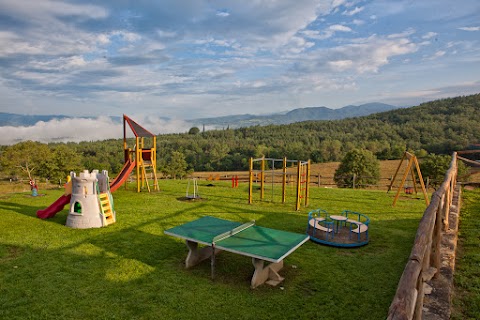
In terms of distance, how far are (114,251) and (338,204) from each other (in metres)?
9.71

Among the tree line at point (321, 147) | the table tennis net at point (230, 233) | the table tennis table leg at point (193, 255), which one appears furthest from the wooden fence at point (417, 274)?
the tree line at point (321, 147)

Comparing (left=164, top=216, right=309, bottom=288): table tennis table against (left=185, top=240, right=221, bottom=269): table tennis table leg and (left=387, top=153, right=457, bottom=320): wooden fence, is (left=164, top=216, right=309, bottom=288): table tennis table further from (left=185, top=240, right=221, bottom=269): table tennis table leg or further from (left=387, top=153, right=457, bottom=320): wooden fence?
(left=387, top=153, right=457, bottom=320): wooden fence

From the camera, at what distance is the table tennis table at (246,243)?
6.30 meters

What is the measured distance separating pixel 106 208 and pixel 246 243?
6.00 metres

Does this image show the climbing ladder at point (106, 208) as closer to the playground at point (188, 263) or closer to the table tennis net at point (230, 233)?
the playground at point (188, 263)

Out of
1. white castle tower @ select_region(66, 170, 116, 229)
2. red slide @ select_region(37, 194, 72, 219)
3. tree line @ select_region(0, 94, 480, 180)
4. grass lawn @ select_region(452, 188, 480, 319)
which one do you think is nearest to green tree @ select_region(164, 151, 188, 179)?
tree line @ select_region(0, 94, 480, 180)

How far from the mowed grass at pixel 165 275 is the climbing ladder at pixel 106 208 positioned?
0.36 m

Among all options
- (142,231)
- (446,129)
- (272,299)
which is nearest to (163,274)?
(272,299)

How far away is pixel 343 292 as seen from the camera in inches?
241

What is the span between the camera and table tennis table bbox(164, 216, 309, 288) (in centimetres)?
630

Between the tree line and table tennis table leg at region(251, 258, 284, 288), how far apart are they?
123 ft

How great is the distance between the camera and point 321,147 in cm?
7075

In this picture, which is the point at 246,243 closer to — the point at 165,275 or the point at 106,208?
the point at 165,275

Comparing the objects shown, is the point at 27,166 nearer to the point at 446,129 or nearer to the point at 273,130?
the point at 446,129
